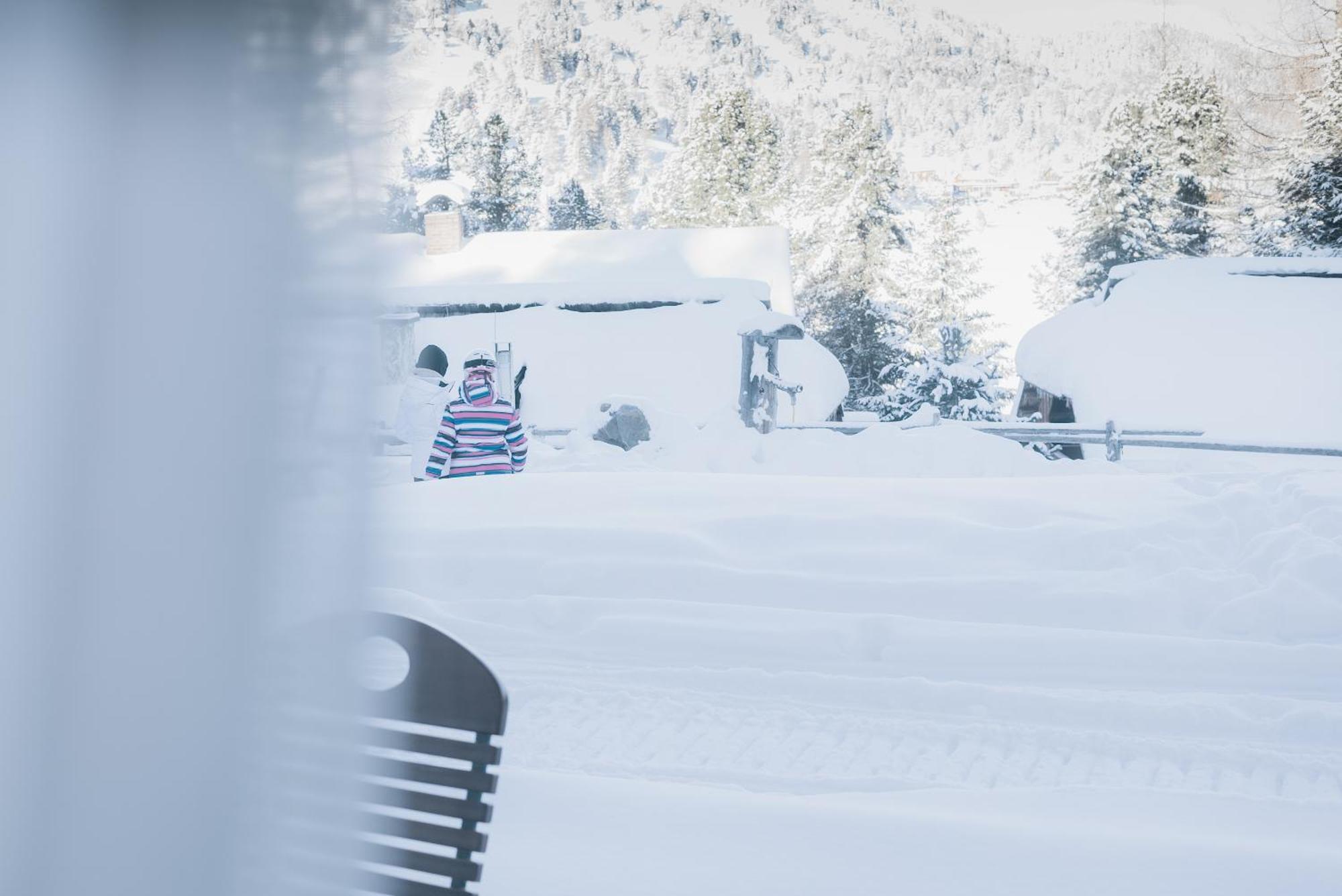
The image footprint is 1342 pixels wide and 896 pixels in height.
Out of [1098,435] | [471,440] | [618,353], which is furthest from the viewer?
[618,353]

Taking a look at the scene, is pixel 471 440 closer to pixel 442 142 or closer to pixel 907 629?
pixel 907 629

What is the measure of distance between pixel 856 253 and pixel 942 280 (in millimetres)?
2634

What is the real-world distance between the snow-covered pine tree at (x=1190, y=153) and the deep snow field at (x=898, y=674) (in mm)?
20377

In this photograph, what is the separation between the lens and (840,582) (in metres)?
3.73

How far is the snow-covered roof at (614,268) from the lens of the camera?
49.6ft

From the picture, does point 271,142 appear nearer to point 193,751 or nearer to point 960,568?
point 193,751

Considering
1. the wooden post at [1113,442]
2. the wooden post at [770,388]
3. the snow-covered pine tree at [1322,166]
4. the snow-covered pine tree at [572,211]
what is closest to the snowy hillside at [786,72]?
the snow-covered pine tree at [572,211]

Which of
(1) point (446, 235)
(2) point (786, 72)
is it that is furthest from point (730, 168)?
(2) point (786, 72)

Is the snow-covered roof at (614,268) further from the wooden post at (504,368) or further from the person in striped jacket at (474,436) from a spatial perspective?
the person in striped jacket at (474,436)

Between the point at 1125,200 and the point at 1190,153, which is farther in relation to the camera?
the point at 1190,153

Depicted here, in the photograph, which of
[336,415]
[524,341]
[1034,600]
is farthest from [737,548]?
[524,341]

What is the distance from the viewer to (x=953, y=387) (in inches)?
692

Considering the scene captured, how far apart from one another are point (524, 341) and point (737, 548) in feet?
35.6

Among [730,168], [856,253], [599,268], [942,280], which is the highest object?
[730,168]
